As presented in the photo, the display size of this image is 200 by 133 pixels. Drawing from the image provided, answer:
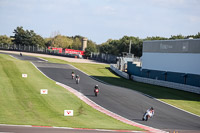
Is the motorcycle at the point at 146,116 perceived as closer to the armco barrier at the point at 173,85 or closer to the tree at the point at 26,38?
the armco barrier at the point at 173,85

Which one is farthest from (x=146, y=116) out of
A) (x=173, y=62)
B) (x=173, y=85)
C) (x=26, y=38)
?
(x=26, y=38)

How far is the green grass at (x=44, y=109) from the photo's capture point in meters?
22.1

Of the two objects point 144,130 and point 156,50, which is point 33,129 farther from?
point 156,50

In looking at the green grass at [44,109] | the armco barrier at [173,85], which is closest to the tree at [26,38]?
the armco barrier at [173,85]

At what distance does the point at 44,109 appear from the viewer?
2659cm

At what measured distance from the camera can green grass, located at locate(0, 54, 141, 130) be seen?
72.5ft

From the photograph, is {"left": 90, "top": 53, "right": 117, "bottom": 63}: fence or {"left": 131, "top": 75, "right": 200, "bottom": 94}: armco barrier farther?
{"left": 90, "top": 53, "right": 117, "bottom": 63}: fence

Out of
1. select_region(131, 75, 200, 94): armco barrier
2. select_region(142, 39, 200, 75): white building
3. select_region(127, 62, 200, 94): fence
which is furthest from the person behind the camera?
select_region(142, 39, 200, 75): white building

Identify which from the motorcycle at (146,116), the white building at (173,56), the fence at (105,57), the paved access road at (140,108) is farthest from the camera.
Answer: the fence at (105,57)

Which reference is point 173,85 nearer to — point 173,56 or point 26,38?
point 173,56

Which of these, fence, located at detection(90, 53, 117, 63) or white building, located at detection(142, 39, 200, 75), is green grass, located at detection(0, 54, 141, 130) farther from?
fence, located at detection(90, 53, 117, 63)

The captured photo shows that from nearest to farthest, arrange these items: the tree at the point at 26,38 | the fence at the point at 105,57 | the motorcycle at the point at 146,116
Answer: the motorcycle at the point at 146,116
the fence at the point at 105,57
the tree at the point at 26,38

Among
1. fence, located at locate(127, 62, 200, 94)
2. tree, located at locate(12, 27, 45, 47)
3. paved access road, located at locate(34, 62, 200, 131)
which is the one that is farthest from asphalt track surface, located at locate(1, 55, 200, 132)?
tree, located at locate(12, 27, 45, 47)

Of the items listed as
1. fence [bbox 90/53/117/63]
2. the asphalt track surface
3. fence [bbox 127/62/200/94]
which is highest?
fence [bbox 90/53/117/63]
